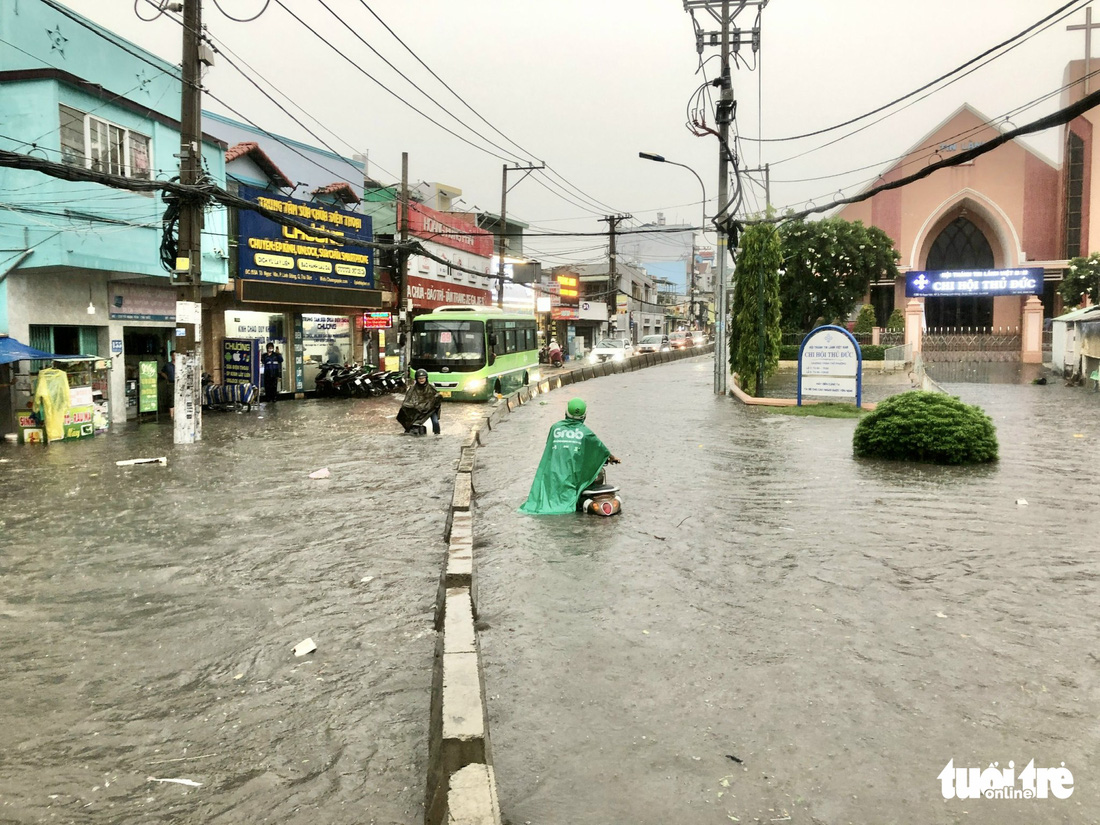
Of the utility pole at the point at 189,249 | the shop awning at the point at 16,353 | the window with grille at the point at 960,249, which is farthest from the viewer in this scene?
the window with grille at the point at 960,249

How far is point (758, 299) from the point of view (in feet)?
80.7

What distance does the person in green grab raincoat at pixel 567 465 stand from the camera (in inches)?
359

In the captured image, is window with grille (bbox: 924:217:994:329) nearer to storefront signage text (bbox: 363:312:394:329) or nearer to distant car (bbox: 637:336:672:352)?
distant car (bbox: 637:336:672:352)

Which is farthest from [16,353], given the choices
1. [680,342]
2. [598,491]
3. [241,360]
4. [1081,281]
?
[680,342]

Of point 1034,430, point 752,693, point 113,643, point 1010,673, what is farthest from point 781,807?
point 1034,430

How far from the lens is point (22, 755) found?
4.10 m

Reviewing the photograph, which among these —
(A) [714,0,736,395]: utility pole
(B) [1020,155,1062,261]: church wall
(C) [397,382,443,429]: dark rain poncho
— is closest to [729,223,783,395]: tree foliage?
(A) [714,0,736,395]: utility pole

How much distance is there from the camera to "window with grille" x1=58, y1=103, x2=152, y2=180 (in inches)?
664

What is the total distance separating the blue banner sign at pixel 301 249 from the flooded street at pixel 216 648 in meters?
14.4

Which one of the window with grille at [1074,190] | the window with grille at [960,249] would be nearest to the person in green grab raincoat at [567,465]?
the window with grille at [1074,190]

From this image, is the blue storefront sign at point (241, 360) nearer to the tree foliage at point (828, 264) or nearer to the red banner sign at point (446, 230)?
the red banner sign at point (446, 230)

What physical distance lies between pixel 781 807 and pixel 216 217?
75.6ft

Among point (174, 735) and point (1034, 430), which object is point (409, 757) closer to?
point (174, 735)

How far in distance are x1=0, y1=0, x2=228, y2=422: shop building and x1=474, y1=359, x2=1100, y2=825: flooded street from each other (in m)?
11.7
